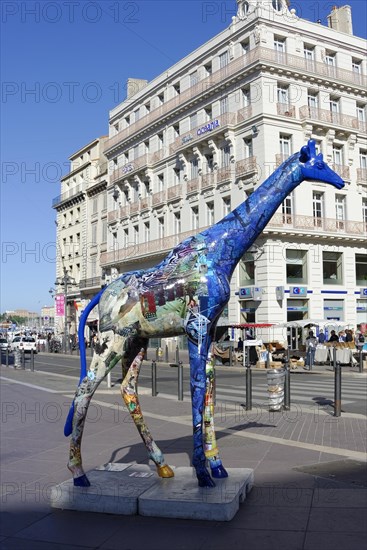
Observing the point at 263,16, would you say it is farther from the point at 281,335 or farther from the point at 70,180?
the point at 70,180

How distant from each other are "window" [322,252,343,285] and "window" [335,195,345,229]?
1.90 m

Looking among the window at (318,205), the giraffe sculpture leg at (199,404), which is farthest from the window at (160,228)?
the giraffe sculpture leg at (199,404)

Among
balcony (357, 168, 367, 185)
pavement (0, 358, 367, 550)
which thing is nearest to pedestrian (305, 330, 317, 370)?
pavement (0, 358, 367, 550)

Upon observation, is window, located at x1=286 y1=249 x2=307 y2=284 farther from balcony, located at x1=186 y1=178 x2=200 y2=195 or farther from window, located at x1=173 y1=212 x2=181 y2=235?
window, located at x1=173 y1=212 x2=181 y2=235

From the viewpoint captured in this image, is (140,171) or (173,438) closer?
(173,438)

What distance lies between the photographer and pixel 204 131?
37750 millimetres

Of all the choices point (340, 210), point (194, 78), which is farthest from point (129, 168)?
point (340, 210)

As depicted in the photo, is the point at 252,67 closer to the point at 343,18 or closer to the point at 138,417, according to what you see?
the point at 343,18

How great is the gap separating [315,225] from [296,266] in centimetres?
278

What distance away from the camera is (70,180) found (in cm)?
6506

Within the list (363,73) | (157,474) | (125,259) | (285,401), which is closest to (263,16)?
Answer: (363,73)

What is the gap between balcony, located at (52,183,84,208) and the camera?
60.3 meters

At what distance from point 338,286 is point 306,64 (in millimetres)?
13999

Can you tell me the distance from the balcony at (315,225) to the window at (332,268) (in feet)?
4.95
